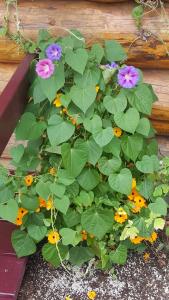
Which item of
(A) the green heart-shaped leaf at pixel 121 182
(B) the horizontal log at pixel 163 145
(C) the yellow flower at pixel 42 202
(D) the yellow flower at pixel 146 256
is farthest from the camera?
(B) the horizontal log at pixel 163 145

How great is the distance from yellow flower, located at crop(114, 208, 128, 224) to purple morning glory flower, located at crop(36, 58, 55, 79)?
631mm

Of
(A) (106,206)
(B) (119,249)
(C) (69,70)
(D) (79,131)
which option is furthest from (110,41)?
(B) (119,249)

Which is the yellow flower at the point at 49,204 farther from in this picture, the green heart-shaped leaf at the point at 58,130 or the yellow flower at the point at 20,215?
the green heart-shaped leaf at the point at 58,130

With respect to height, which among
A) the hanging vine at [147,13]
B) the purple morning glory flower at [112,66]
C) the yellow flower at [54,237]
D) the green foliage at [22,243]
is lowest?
the green foliage at [22,243]

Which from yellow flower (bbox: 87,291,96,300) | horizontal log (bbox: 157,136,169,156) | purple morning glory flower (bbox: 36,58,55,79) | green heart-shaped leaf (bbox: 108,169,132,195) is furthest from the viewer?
horizontal log (bbox: 157,136,169,156)

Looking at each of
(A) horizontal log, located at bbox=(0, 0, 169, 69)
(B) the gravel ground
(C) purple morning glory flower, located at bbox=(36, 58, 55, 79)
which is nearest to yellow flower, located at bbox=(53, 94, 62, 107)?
(C) purple morning glory flower, located at bbox=(36, 58, 55, 79)

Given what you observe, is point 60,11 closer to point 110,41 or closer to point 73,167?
point 110,41

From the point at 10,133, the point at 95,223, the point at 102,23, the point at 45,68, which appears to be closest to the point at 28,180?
the point at 10,133

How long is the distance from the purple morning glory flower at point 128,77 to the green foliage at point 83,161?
4 centimetres

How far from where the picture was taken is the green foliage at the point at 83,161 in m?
1.70

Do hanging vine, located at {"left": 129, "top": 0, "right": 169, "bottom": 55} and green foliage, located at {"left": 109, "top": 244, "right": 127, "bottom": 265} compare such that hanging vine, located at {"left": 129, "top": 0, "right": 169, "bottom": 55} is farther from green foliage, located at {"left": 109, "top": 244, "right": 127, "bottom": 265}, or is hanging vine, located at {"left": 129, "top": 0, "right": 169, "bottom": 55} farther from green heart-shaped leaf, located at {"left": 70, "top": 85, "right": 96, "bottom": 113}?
green foliage, located at {"left": 109, "top": 244, "right": 127, "bottom": 265}

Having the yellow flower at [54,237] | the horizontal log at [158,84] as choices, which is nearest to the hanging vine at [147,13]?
the horizontal log at [158,84]

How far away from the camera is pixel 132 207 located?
76.2 inches

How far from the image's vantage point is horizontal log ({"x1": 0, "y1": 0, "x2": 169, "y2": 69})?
1905mm
